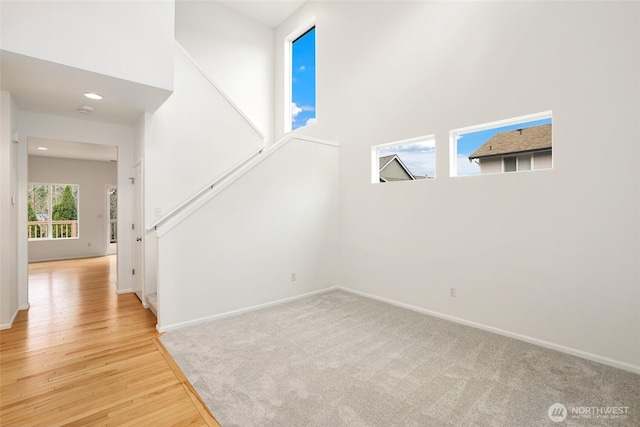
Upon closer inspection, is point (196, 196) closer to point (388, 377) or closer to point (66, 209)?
point (388, 377)

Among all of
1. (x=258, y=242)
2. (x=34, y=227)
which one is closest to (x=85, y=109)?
(x=258, y=242)

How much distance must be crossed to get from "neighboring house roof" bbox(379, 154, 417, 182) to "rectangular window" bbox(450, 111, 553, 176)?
747 mm

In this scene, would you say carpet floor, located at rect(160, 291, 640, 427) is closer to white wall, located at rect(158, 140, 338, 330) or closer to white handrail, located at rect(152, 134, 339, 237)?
white wall, located at rect(158, 140, 338, 330)

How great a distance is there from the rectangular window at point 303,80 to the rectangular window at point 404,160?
6.00 feet

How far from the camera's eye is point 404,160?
4387 millimetres

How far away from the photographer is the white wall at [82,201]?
27.1ft

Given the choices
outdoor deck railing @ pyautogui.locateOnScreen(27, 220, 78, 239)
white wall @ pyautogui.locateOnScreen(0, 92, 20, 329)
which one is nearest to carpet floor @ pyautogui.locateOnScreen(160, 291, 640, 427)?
white wall @ pyautogui.locateOnScreen(0, 92, 20, 329)

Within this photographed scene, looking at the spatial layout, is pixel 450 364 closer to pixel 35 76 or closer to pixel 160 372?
pixel 160 372

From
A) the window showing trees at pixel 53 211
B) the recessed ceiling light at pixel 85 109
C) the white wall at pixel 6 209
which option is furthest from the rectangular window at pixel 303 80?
the window showing trees at pixel 53 211

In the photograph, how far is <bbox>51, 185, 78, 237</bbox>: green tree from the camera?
875 cm

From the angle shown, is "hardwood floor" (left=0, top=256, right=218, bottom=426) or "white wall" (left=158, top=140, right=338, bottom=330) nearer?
"hardwood floor" (left=0, top=256, right=218, bottom=426)

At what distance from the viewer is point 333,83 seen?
5.23m

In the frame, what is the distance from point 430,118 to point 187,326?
12.6ft

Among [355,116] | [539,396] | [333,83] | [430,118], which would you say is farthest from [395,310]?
[333,83]
